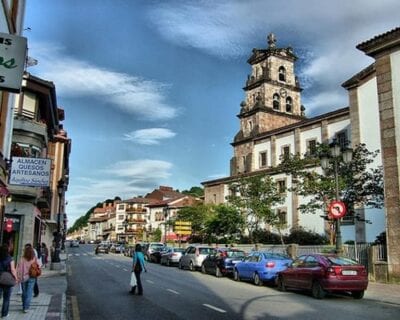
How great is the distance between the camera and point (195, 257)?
31609mm

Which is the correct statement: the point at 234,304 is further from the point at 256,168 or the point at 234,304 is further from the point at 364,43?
the point at 256,168

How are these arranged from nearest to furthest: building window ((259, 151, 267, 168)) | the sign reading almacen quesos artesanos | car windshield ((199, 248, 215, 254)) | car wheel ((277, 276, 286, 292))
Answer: the sign reading almacen quesos artesanos → car wheel ((277, 276, 286, 292)) → car windshield ((199, 248, 215, 254)) → building window ((259, 151, 267, 168))

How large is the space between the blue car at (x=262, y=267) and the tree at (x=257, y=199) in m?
25.7

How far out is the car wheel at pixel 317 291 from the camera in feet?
51.0

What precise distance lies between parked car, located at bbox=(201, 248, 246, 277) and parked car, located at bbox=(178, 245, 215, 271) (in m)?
3.17

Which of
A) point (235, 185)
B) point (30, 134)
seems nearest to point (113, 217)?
point (235, 185)

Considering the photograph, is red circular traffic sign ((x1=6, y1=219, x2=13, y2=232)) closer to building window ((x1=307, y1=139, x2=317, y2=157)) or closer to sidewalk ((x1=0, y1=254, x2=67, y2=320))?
sidewalk ((x1=0, y1=254, x2=67, y2=320))

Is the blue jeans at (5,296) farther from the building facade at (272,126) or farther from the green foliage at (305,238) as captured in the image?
the building facade at (272,126)

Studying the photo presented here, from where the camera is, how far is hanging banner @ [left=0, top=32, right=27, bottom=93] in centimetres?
741

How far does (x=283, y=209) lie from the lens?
56812 mm

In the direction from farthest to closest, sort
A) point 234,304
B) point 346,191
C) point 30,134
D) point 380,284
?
point 346,191 → point 30,134 → point 380,284 → point 234,304

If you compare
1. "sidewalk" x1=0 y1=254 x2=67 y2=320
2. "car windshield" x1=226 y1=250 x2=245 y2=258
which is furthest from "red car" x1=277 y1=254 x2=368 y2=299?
"car windshield" x1=226 y1=250 x2=245 y2=258

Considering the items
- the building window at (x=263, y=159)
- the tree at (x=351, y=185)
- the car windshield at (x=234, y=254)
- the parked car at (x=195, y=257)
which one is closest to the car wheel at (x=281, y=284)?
the car windshield at (x=234, y=254)

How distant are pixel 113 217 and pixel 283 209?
98436 millimetres
